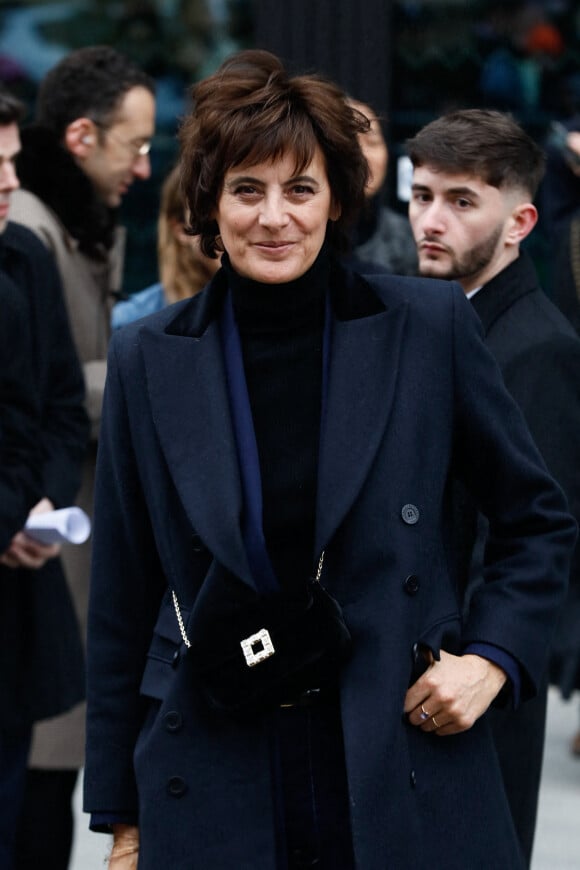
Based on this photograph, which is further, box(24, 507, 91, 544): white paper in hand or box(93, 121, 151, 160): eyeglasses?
box(93, 121, 151, 160): eyeglasses

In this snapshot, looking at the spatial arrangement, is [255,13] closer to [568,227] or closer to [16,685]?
[568,227]

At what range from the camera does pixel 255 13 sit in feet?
25.0

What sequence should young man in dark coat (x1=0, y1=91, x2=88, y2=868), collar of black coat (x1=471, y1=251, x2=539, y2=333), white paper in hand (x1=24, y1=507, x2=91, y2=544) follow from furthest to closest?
young man in dark coat (x1=0, y1=91, x2=88, y2=868) → white paper in hand (x1=24, y1=507, x2=91, y2=544) → collar of black coat (x1=471, y1=251, x2=539, y2=333)

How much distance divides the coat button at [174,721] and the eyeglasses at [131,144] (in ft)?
9.60

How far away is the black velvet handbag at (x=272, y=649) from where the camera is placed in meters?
2.76

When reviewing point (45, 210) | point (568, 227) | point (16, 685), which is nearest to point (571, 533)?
point (16, 685)

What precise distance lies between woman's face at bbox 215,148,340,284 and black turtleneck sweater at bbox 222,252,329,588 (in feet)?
0.10

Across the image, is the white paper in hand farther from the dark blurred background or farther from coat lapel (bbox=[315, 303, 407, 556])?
the dark blurred background

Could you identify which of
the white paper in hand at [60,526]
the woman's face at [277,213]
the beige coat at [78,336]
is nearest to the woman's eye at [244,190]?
the woman's face at [277,213]

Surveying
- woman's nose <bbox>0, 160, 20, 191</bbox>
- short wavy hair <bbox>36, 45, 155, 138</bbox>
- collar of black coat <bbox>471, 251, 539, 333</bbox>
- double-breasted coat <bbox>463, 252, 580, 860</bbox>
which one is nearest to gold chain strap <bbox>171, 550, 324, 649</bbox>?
double-breasted coat <bbox>463, 252, 580, 860</bbox>

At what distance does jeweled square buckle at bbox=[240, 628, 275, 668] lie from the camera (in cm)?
276

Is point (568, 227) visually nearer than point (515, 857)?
No

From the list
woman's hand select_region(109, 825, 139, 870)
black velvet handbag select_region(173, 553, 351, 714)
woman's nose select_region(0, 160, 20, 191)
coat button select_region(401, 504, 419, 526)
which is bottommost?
woman's hand select_region(109, 825, 139, 870)

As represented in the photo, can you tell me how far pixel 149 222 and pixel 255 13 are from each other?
3.71 feet
